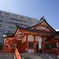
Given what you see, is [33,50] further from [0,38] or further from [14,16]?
[14,16]

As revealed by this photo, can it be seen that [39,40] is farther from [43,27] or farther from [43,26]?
[43,26]

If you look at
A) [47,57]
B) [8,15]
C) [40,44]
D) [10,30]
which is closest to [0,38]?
[10,30]

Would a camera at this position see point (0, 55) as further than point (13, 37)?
No

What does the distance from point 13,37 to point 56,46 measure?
351 inches

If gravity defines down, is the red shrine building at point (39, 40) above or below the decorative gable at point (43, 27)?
below

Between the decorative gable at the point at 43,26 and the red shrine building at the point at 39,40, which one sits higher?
the decorative gable at the point at 43,26

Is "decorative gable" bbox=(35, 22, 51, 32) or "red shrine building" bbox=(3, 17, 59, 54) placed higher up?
"decorative gable" bbox=(35, 22, 51, 32)

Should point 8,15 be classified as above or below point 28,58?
above

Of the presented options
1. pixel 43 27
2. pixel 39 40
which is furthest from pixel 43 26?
pixel 39 40

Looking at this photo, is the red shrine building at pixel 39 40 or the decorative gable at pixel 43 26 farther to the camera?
the decorative gable at pixel 43 26

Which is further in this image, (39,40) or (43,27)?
Result: (43,27)

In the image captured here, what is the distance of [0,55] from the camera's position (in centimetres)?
1964

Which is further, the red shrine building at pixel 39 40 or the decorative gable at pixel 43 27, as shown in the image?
the decorative gable at pixel 43 27

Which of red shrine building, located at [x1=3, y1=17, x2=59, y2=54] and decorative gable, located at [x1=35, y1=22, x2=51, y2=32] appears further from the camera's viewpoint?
decorative gable, located at [x1=35, y1=22, x2=51, y2=32]
